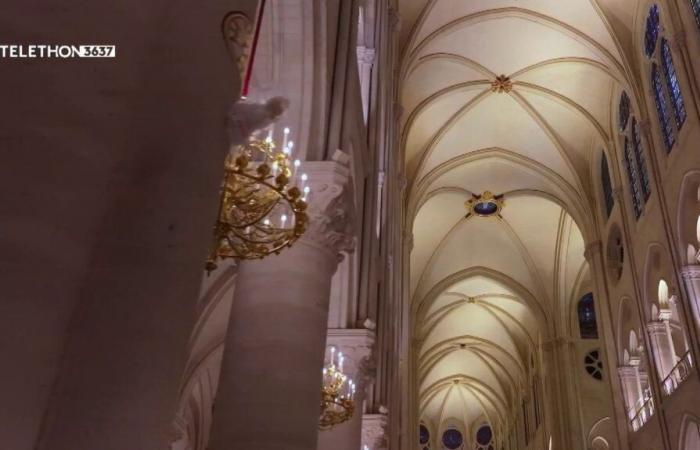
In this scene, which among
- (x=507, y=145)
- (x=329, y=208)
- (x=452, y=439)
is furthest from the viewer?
(x=452, y=439)

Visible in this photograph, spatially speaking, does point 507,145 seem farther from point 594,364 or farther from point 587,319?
point 594,364

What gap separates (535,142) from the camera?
2059 centimetres

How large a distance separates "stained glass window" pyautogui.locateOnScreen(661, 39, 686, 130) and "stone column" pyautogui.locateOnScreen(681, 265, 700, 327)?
9.06ft

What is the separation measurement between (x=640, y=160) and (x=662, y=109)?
181cm

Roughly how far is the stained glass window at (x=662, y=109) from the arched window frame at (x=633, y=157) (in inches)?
35.1

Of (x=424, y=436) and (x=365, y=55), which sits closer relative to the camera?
(x=365, y=55)

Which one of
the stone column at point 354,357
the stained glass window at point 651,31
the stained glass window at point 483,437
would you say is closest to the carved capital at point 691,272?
the stained glass window at point 651,31

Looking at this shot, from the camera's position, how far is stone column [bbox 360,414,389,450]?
31.3ft

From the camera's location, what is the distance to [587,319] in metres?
24.9

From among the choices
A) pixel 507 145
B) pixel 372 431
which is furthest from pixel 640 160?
pixel 372 431

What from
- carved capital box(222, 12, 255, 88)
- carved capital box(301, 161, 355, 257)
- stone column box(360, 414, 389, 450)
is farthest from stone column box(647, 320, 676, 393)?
carved capital box(222, 12, 255, 88)

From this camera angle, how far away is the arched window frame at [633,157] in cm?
1568

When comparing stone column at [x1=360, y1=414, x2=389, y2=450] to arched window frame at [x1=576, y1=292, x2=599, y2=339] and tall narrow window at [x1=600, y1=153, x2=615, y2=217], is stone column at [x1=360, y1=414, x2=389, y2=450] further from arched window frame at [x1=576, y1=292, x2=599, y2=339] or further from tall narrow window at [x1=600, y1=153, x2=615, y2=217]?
arched window frame at [x1=576, y1=292, x2=599, y2=339]

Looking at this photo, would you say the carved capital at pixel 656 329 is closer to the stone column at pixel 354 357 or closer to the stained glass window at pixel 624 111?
the stained glass window at pixel 624 111
